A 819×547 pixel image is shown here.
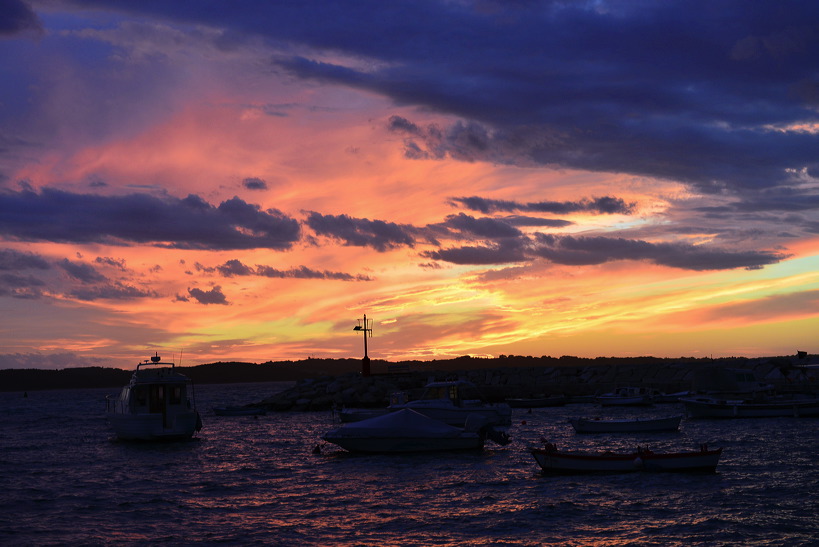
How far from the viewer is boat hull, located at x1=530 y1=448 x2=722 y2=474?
31.4m

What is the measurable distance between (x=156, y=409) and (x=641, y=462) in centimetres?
3019

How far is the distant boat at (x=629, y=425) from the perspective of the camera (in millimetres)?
48594

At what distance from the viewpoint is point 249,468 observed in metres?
38.4

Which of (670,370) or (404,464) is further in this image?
(670,370)

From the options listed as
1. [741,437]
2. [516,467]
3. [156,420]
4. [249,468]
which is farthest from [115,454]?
[741,437]

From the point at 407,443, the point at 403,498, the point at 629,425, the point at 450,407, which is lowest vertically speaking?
the point at 403,498

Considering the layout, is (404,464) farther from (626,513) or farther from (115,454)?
(115,454)

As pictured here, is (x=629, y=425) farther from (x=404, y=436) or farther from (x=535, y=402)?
(x=535, y=402)

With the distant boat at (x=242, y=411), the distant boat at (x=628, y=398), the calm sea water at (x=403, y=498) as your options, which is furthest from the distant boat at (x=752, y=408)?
the distant boat at (x=242, y=411)

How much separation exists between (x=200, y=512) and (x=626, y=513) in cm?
1395

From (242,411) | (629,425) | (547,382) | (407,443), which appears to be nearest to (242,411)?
(242,411)

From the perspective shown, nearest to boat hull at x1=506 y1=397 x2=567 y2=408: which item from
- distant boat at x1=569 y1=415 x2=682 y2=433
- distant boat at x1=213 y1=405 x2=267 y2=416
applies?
distant boat at x1=213 y1=405 x2=267 y2=416

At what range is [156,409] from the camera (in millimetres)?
48656

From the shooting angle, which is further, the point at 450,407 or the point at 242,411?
the point at 242,411
